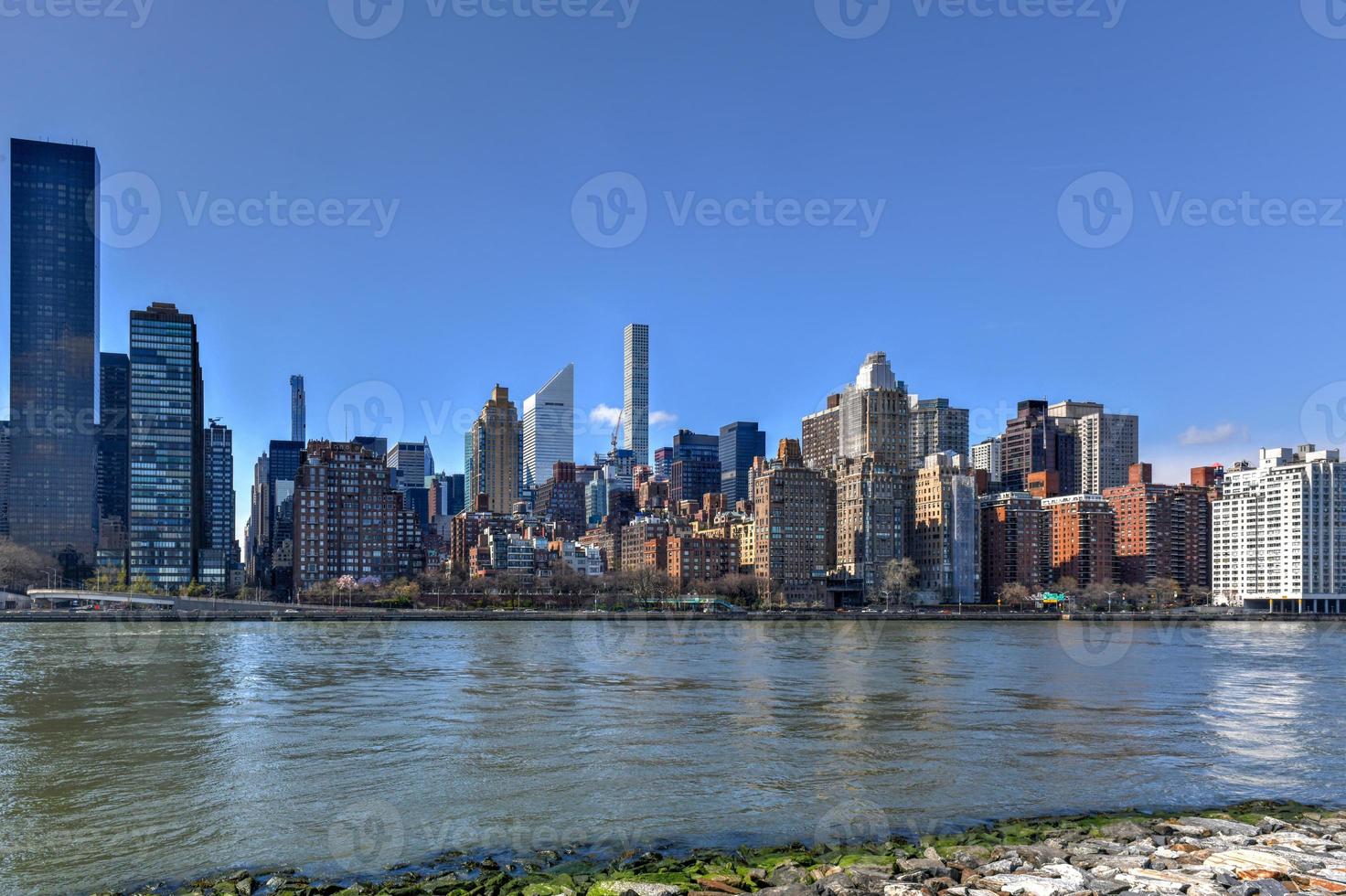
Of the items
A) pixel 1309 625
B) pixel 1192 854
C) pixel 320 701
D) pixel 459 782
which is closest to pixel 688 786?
pixel 459 782

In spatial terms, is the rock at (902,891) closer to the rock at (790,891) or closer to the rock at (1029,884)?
the rock at (790,891)

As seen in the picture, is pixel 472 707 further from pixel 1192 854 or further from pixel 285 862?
pixel 1192 854

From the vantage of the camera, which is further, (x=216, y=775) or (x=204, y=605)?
(x=204, y=605)

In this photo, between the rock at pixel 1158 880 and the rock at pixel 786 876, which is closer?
the rock at pixel 1158 880

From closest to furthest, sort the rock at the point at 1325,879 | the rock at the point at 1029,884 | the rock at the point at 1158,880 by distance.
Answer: the rock at the point at 1325,879
the rock at the point at 1029,884
the rock at the point at 1158,880

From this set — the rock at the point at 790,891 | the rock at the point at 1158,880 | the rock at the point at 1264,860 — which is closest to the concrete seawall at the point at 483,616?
the rock at the point at 1264,860

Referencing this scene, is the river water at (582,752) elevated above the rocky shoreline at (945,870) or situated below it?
below

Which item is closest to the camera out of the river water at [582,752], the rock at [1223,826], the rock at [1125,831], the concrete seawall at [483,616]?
the rock at [1125,831]
